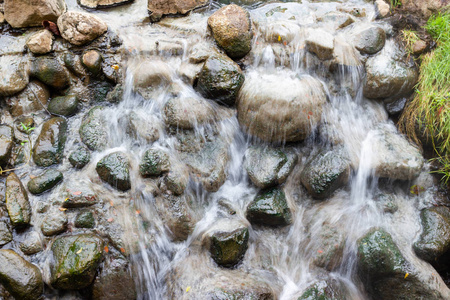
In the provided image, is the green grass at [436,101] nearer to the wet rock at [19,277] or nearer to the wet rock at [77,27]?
the wet rock at [77,27]

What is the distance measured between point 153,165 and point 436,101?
3.67 m

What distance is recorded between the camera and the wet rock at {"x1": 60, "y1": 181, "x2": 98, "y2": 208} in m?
3.50

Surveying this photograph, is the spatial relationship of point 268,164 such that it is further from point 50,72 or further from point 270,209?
point 50,72

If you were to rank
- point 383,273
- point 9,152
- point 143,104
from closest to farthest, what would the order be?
1. point 383,273
2. point 9,152
3. point 143,104

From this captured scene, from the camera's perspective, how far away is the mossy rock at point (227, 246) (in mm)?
3490

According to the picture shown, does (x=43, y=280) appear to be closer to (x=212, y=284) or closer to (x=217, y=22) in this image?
(x=212, y=284)

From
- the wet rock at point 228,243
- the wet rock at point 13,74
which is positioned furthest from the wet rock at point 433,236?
the wet rock at point 13,74

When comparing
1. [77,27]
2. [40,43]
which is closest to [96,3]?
[77,27]

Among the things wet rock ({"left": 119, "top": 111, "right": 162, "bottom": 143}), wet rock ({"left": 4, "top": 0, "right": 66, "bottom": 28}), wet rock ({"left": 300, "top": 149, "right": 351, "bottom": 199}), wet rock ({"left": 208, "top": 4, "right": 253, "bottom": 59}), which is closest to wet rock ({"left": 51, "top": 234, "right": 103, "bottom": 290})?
wet rock ({"left": 119, "top": 111, "right": 162, "bottom": 143})

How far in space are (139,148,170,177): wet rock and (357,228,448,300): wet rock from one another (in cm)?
252

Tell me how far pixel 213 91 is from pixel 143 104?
40.6 inches

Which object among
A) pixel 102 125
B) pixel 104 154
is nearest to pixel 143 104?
pixel 102 125

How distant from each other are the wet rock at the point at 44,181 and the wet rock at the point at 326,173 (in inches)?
119

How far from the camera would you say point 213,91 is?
4141 mm
